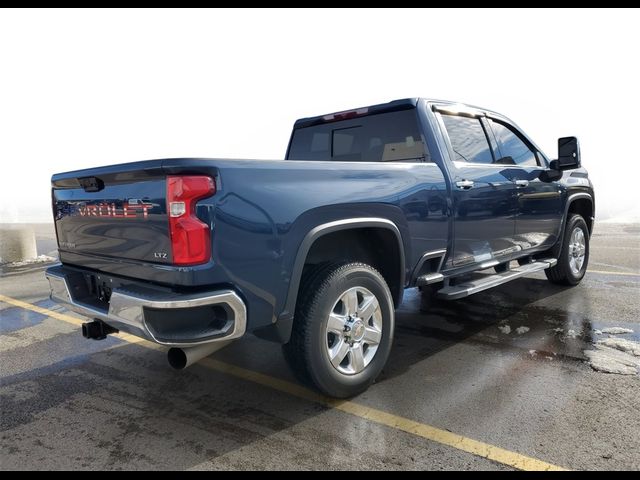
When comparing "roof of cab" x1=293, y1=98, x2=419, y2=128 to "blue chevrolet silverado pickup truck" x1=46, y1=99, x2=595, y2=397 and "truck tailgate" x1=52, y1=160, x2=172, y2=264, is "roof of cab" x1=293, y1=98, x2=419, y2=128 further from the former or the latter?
"truck tailgate" x1=52, y1=160, x2=172, y2=264

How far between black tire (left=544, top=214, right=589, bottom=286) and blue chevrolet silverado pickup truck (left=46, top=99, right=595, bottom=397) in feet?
5.15

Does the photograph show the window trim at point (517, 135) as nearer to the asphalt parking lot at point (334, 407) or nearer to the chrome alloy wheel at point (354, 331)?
the asphalt parking lot at point (334, 407)

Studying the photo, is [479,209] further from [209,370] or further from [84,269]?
[84,269]

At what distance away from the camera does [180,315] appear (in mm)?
2416

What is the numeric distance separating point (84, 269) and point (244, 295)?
1.40m

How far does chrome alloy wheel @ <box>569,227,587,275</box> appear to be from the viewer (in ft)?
19.9

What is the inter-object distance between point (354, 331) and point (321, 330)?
31cm

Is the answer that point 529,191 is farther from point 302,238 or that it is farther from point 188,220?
point 188,220

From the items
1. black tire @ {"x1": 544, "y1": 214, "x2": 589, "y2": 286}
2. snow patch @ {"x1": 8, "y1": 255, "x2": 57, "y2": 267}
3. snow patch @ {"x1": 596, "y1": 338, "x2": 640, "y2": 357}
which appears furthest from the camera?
snow patch @ {"x1": 8, "y1": 255, "x2": 57, "y2": 267}

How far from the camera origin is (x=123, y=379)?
346 centimetres

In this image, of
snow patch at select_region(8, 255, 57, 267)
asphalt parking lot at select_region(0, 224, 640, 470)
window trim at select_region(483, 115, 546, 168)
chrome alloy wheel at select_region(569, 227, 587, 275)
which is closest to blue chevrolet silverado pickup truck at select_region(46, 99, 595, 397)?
window trim at select_region(483, 115, 546, 168)

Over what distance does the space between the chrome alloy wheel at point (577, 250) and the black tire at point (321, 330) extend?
13.8ft

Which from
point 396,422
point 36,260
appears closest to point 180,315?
point 396,422

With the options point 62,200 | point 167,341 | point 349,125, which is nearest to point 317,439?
point 167,341
